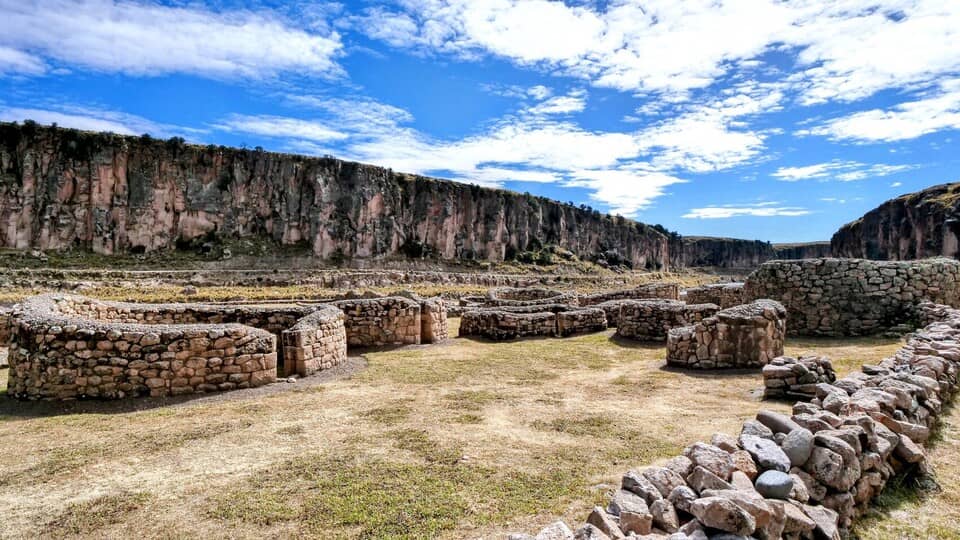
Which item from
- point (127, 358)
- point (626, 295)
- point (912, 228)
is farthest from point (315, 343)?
point (912, 228)

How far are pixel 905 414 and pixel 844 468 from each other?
7.83 feet

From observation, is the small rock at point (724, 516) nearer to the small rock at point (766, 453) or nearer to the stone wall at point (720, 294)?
the small rock at point (766, 453)

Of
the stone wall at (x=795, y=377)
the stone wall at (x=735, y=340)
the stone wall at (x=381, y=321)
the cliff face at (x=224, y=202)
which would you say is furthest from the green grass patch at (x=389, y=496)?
the cliff face at (x=224, y=202)

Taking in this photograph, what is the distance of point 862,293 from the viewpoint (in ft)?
51.5

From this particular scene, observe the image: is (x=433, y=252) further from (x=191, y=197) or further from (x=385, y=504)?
(x=385, y=504)

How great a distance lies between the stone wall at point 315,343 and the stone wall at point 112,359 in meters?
1.44

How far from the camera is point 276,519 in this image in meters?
4.61

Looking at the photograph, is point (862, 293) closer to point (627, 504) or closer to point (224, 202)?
point (627, 504)

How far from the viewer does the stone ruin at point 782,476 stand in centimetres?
319

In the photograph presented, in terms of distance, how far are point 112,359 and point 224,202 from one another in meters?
87.4

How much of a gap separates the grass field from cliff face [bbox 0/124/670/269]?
84.9 meters

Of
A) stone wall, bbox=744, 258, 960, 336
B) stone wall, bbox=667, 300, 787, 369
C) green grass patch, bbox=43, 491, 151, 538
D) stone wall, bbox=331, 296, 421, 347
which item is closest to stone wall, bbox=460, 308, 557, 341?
stone wall, bbox=331, 296, 421, 347

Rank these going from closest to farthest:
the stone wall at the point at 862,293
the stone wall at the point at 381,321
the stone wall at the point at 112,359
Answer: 1. the stone wall at the point at 112,359
2. the stone wall at the point at 381,321
3. the stone wall at the point at 862,293

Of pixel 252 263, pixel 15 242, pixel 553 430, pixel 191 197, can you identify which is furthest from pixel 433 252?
pixel 553 430
